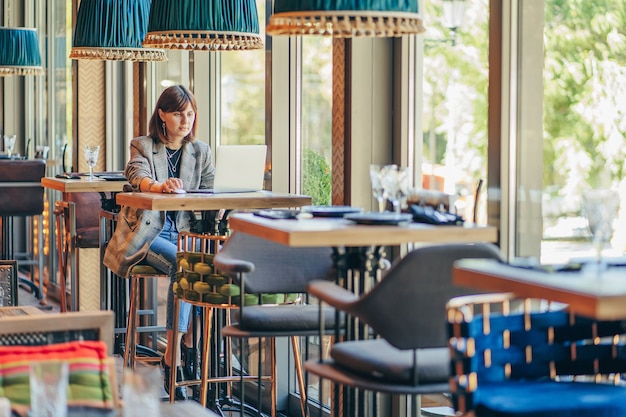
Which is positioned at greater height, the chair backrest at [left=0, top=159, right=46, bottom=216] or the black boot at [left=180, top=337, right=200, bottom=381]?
the chair backrest at [left=0, top=159, right=46, bottom=216]

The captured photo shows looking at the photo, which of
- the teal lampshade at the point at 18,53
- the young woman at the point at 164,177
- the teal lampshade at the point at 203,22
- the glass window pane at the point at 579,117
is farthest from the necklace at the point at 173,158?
the teal lampshade at the point at 18,53

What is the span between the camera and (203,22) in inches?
173

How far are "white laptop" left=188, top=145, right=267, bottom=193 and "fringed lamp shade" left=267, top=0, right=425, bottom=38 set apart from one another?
1026mm

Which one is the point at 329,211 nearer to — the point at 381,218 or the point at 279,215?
the point at 279,215

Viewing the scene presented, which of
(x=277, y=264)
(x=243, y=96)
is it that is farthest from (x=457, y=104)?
(x=243, y=96)

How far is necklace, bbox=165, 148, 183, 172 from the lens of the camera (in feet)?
16.7

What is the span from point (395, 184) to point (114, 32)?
2616 mm

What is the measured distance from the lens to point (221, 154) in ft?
14.6

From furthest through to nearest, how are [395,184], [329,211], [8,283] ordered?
[8,283] → [329,211] → [395,184]

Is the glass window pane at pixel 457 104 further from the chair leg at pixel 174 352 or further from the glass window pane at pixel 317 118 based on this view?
the chair leg at pixel 174 352

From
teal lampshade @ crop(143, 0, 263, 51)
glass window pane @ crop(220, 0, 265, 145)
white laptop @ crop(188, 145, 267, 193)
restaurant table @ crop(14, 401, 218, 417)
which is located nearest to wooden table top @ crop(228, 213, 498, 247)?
restaurant table @ crop(14, 401, 218, 417)

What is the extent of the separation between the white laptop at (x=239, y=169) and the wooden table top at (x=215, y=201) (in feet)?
0.50

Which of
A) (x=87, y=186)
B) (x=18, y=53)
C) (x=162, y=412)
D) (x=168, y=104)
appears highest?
(x=18, y=53)

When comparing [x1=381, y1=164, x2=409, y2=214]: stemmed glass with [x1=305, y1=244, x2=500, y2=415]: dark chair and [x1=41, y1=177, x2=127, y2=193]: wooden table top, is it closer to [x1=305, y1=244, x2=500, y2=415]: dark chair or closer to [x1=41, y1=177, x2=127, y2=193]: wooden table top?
[x1=305, y1=244, x2=500, y2=415]: dark chair
